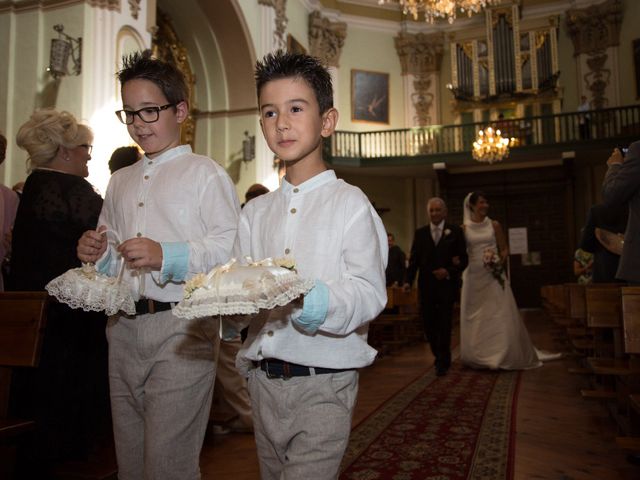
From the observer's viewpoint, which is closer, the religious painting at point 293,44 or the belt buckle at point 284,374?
the belt buckle at point 284,374

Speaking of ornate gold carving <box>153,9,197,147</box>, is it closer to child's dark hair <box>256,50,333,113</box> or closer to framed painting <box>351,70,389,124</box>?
framed painting <box>351,70,389,124</box>

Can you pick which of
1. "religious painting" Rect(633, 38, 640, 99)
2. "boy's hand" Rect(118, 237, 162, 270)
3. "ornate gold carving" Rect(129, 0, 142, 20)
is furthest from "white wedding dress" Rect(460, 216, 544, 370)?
"religious painting" Rect(633, 38, 640, 99)

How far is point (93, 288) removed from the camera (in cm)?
184

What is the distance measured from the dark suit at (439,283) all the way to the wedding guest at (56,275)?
4.04m

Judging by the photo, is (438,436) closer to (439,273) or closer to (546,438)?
(546,438)

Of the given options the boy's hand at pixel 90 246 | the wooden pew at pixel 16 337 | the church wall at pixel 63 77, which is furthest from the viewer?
the church wall at pixel 63 77

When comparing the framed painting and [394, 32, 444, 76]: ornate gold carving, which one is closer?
the framed painting

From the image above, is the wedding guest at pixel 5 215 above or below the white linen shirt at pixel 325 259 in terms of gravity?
above

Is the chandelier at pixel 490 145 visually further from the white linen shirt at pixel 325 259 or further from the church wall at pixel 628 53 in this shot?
the white linen shirt at pixel 325 259

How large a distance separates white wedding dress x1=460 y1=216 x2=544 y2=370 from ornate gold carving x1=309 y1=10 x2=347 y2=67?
37.8 ft

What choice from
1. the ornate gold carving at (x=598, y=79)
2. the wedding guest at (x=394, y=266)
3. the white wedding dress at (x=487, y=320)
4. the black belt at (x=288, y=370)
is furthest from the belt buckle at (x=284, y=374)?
the ornate gold carving at (x=598, y=79)

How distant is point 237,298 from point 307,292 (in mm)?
158

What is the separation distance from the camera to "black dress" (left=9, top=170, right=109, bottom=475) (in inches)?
105

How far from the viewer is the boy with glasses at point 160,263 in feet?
5.89
